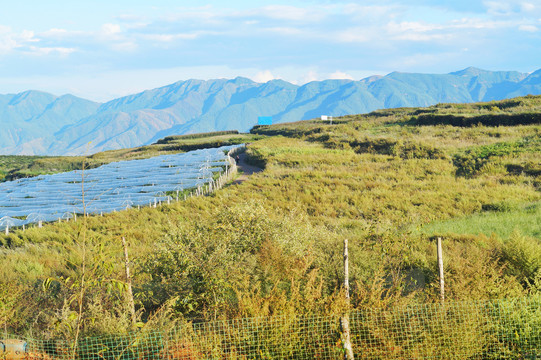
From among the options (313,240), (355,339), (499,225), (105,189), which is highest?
(313,240)

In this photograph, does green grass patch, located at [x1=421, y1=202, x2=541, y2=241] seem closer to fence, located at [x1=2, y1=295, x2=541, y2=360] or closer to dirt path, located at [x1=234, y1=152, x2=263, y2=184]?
fence, located at [x1=2, y1=295, x2=541, y2=360]

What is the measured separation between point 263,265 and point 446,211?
14.8m

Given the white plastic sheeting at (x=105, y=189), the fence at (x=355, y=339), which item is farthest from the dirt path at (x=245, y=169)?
the fence at (x=355, y=339)

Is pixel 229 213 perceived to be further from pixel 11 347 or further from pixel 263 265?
pixel 11 347

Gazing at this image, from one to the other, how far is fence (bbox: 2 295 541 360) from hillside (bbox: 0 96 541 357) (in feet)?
1.03

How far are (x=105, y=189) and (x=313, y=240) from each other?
28157 mm

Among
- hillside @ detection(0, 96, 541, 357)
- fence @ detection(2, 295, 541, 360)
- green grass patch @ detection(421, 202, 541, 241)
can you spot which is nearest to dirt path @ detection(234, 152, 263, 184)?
hillside @ detection(0, 96, 541, 357)

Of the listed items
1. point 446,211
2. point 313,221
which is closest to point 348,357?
point 313,221

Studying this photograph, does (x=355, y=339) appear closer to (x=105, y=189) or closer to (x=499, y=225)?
(x=499, y=225)

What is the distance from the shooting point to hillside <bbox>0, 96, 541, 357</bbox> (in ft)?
27.1

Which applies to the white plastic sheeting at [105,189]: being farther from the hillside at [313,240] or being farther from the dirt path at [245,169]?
the hillside at [313,240]

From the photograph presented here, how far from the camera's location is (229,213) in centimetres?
1208

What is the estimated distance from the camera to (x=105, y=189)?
36.1 m

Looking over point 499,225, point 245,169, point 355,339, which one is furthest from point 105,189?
point 355,339
